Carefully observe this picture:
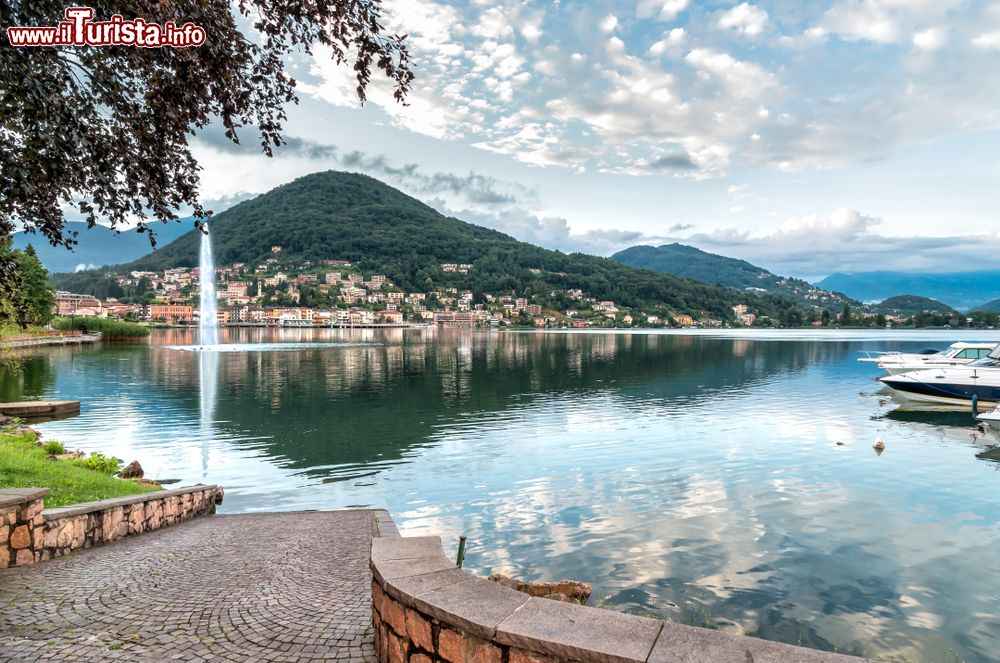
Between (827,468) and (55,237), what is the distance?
2075 cm

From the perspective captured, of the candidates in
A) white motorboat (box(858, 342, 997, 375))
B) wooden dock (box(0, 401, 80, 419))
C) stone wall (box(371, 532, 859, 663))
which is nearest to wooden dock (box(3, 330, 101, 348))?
wooden dock (box(0, 401, 80, 419))

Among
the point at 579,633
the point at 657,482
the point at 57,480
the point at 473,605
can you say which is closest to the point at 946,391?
the point at 657,482

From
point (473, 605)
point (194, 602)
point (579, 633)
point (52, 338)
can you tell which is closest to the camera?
point (579, 633)

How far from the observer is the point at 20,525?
7.16 m

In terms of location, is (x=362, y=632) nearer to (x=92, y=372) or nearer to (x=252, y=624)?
(x=252, y=624)

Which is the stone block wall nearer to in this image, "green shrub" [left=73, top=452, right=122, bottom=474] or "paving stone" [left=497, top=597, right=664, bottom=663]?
"green shrub" [left=73, top=452, right=122, bottom=474]

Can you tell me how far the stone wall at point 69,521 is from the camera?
7078 millimetres

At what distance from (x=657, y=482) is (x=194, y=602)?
13.2m

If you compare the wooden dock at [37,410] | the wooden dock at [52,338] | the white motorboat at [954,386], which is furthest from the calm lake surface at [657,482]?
the wooden dock at [52,338]

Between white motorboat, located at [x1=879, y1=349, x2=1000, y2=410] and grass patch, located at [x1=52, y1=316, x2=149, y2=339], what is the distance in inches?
4505

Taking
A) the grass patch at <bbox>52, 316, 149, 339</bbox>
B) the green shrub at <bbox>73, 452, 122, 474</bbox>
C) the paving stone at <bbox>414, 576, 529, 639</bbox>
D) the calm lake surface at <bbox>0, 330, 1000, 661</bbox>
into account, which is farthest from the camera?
the grass patch at <bbox>52, 316, 149, 339</bbox>

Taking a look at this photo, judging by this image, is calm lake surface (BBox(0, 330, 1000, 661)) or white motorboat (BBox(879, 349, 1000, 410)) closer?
calm lake surface (BBox(0, 330, 1000, 661))

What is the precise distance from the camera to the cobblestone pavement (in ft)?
16.3

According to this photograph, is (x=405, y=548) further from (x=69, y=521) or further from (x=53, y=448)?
(x=53, y=448)
